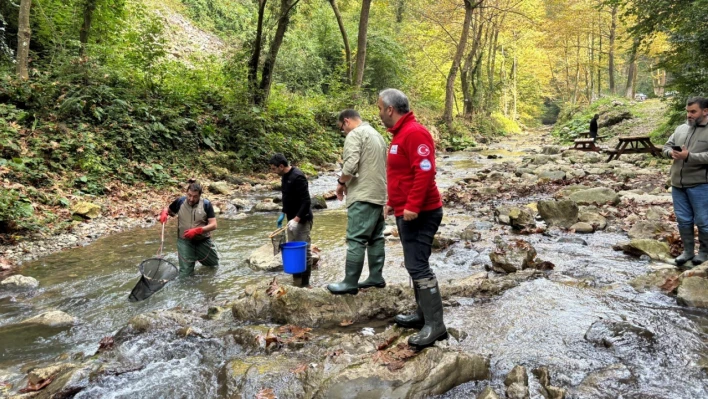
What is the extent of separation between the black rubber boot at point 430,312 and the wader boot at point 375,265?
0.98 meters

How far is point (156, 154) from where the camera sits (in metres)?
13.6

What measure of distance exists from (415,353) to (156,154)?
12229mm

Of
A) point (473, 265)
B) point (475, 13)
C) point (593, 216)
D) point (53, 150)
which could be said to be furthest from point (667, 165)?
point (475, 13)

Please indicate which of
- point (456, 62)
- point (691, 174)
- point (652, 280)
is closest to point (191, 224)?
point (652, 280)

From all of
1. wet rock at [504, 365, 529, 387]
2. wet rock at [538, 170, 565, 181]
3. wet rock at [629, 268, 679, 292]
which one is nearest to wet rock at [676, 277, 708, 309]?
wet rock at [629, 268, 679, 292]

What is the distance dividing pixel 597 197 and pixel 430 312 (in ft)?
26.5

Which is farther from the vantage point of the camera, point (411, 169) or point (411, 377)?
point (411, 169)

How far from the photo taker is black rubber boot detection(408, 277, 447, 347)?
372cm

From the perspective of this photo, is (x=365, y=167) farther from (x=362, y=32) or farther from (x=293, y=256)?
(x=362, y=32)

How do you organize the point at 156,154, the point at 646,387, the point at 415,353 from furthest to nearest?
the point at 156,154 < the point at 415,353 < the point at 646,387

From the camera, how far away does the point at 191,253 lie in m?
6.87

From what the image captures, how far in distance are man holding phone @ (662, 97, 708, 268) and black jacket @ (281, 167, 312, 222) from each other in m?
4.60

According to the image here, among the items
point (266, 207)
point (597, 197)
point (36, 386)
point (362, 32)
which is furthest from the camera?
point (362, 32)

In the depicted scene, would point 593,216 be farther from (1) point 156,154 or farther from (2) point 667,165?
(1) point 156,154
